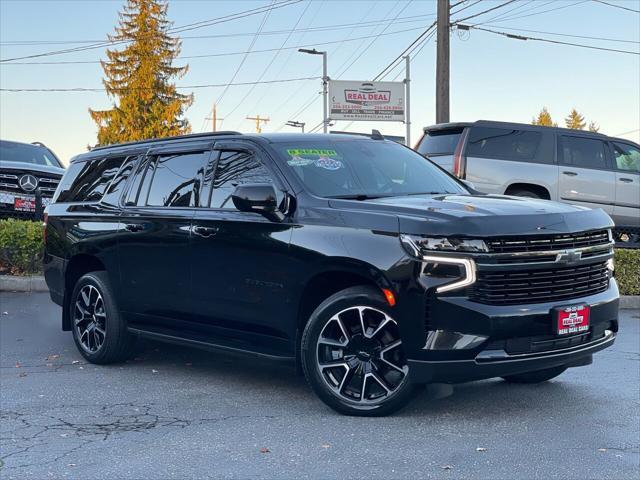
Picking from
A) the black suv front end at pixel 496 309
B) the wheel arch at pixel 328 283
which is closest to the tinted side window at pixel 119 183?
the wheel arch at pixel 328 283

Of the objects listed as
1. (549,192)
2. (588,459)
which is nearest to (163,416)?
(588,459)

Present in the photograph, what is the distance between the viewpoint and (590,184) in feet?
48.1

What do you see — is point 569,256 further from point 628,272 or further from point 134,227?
point 628,272

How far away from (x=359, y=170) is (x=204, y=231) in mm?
1183

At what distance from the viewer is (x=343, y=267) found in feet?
A: 17.6

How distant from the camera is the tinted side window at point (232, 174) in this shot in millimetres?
6160

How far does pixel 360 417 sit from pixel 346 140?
223 centimetres

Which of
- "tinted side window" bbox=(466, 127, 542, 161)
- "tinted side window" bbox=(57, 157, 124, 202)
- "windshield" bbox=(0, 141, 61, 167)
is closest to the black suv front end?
"tinted side window" bbox=(57, 157, 124, 202)

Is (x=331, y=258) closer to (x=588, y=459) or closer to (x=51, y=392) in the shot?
(x=588, y=459)

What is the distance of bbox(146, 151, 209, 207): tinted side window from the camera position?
6539 mm

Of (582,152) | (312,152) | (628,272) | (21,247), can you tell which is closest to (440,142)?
(582,152)

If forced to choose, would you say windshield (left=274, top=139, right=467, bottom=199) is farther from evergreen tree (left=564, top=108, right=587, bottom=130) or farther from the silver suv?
evergreen tree (left=564, top=108, right=587, bottom=130)

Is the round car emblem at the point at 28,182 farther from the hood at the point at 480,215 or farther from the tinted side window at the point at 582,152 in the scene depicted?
the hood at the point at 480,215

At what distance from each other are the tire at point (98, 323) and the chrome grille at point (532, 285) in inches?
131
